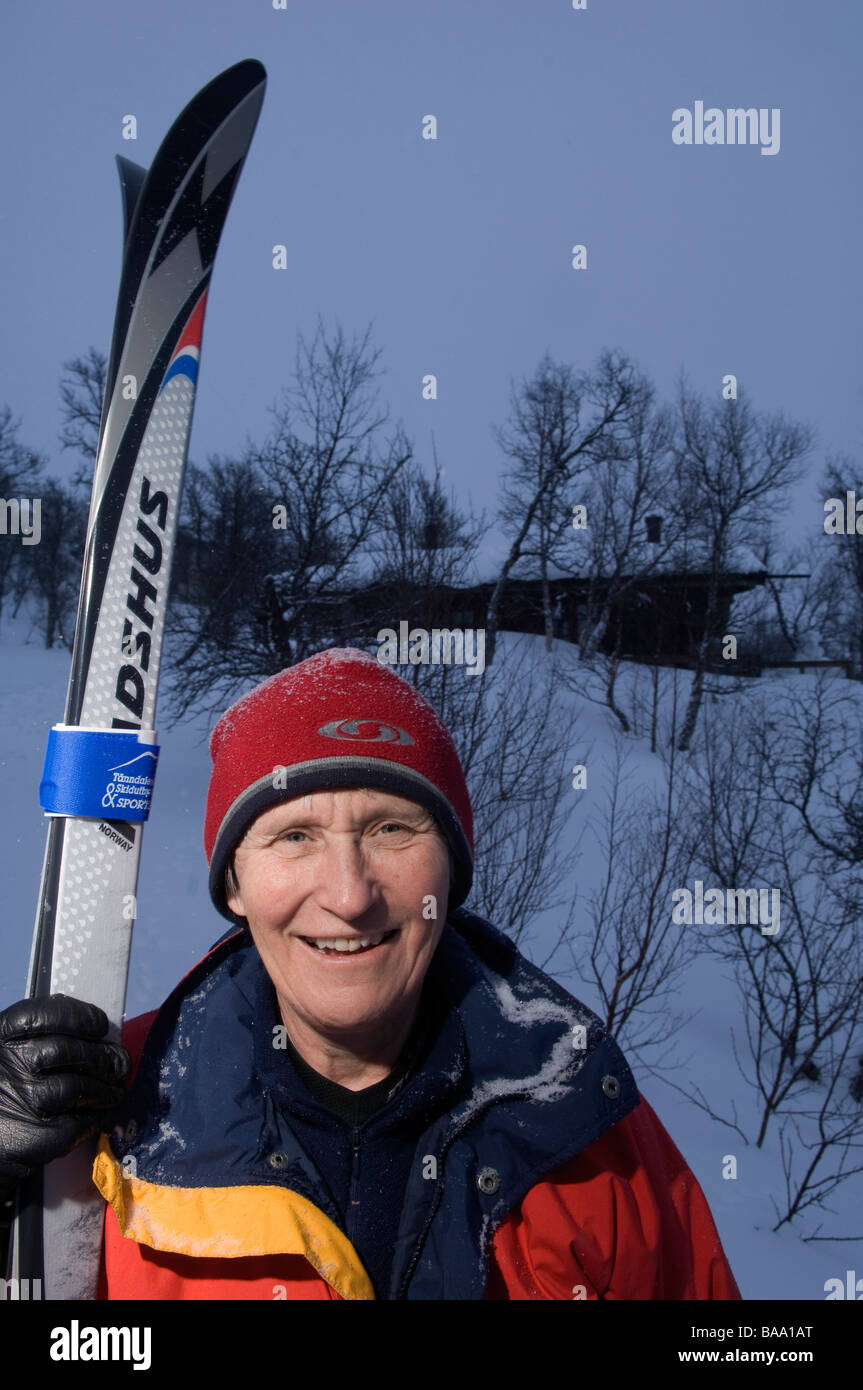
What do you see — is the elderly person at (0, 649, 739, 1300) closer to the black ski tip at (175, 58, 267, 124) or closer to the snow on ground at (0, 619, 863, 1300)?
the black ski tip at (175, 58, 267, 124)

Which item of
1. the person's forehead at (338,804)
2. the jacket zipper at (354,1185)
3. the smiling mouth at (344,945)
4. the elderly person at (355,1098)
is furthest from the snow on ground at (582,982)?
the person's forehead at (338,804)

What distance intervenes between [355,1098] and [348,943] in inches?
11.4

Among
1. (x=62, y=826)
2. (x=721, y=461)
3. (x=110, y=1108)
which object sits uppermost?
(x=721, y=461)

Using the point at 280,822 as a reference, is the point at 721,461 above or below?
above

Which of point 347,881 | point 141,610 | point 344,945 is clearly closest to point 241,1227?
point 344,945

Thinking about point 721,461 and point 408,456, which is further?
point 721,461

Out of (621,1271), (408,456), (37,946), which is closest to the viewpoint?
(621,1271)

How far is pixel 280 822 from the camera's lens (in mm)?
1485

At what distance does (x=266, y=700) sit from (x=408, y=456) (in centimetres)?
723

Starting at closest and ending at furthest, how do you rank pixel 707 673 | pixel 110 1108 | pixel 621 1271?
pixel 621 1271 < pixel 110 1108 < pixel 707 673

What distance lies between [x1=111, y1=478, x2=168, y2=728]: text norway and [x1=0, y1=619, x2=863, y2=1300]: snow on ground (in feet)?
15.6

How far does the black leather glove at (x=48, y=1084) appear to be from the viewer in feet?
4.91
